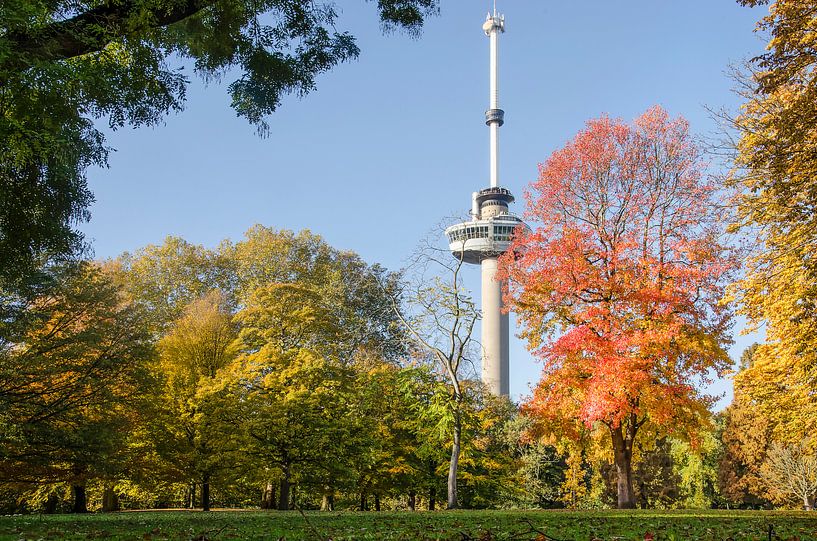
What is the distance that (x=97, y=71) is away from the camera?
991 cm

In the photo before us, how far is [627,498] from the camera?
21.8 metres

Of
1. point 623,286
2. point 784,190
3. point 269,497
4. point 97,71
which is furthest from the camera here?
point 269,497

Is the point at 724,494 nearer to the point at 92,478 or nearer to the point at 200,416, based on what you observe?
the point at 200,416

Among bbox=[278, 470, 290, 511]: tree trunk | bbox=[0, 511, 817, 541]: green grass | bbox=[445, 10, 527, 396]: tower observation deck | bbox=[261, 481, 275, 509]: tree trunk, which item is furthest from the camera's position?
bbox=[445, 10, 527, 396]: tower observation deck

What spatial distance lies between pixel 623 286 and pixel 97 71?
1605 cm

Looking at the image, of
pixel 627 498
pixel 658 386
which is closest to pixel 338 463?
pixel 627 498

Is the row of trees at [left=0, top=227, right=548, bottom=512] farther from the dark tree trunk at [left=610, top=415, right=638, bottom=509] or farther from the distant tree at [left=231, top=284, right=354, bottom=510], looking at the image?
the dark tree trunk at [left=610, top=415, right=638, bottom=509]

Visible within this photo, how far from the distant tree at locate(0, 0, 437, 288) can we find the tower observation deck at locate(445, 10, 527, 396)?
7273 cm

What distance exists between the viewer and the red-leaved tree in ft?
65.5

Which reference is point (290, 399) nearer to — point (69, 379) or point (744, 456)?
point (69, 379)

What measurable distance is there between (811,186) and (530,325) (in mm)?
10464

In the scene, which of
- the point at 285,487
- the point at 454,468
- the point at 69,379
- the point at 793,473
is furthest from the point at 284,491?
the point at 793,473

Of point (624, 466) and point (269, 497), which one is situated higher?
point (624, 466)

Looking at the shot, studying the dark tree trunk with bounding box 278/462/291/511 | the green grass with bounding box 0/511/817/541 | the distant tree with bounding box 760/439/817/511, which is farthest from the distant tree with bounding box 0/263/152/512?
the distant tree with bounding box 760/439/817/511
